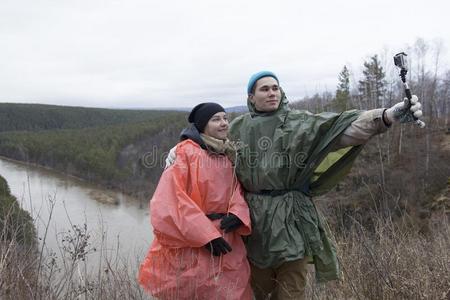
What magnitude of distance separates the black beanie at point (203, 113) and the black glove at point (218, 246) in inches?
31.3

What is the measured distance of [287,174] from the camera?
102 inches

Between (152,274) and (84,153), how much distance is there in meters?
67.4

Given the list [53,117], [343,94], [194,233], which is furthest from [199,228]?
[53,117]

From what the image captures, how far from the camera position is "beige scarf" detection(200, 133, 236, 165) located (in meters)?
2.67

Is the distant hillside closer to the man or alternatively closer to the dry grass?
the dry grass

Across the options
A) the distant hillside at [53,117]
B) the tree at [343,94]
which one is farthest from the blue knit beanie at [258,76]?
the distant hillside at [53,117]

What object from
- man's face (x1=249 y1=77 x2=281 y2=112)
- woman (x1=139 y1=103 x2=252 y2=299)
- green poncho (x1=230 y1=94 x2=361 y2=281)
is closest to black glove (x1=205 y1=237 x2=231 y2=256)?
woman (x1=139 y1=103 x2=252 y2=299)

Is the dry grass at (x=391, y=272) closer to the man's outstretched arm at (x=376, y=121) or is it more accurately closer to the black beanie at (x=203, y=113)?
the man's outstretched arm at (x=376, y=121)

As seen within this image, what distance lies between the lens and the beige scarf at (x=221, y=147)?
2668 millimetres

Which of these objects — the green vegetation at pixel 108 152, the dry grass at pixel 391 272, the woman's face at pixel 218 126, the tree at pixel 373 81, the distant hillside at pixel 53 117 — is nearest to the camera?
the dry grass at pixel 391 272

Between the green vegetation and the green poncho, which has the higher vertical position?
the green poncho

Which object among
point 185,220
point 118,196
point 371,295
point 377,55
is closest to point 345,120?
point 185,220

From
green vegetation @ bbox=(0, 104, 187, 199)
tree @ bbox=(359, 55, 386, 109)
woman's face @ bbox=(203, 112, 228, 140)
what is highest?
tree @ bbox=(359, 55, 386, 109)

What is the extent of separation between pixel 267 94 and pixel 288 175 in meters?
0.53
